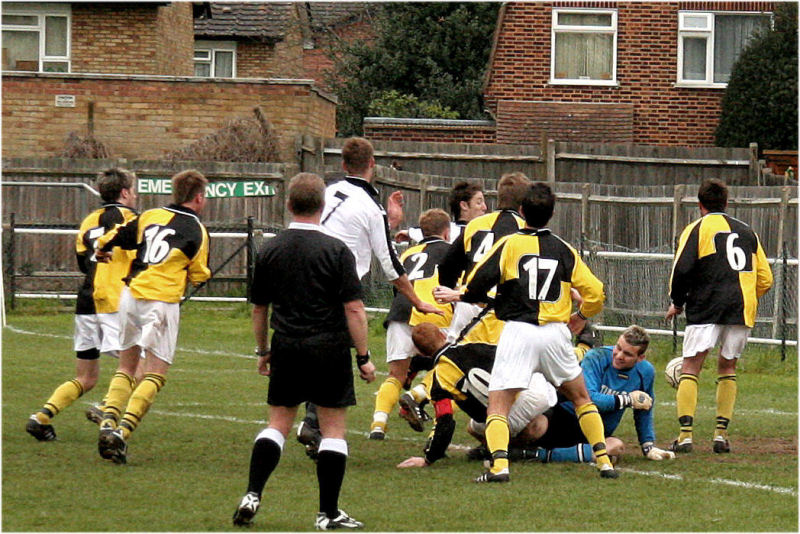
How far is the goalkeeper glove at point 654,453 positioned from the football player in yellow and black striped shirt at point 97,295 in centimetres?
412

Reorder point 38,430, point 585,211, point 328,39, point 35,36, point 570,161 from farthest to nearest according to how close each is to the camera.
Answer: point 328,39, point 35,36, point 570,161, point 585,211, point 38,430

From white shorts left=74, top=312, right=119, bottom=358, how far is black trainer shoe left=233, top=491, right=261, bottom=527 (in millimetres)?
4176

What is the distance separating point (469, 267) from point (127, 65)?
2420cm

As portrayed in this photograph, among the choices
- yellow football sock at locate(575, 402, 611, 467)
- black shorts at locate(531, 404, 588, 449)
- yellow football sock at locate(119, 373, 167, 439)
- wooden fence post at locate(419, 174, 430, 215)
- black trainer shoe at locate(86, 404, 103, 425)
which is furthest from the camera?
wooden fence post at locate(419, 174, 430, 215)

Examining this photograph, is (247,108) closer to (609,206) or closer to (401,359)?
(609,206)

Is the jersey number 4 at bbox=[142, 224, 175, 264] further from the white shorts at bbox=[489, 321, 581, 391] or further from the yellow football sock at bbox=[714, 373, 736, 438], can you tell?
the yellow football sock at bbox=[714, 373, 736, 438]

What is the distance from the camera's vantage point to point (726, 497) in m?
8.52

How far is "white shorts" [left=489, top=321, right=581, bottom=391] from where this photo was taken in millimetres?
8953

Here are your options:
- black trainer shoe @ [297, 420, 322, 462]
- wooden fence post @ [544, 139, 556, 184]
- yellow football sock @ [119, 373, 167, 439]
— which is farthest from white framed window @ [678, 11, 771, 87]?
yellow football sock @ [119, 373, 167, 439]

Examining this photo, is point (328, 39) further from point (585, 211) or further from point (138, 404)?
point (138, 404)

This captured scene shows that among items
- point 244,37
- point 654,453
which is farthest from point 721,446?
point 244,37

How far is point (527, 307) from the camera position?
29.5ft

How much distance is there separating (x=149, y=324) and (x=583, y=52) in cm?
2260

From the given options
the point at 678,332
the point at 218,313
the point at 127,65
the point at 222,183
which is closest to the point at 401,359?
the point at 678,332
